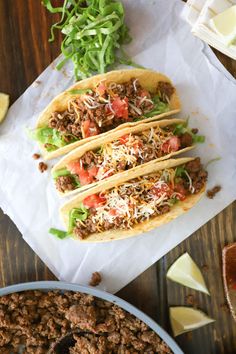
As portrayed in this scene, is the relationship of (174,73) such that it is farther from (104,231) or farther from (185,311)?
(185,311)

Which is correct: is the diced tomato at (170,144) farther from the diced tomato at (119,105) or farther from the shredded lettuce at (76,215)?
the shredded lettuce at (76,215)

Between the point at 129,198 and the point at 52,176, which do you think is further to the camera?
the point at 52,176

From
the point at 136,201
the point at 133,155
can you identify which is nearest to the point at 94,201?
the point at 136,201

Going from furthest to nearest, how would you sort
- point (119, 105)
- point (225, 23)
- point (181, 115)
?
point (181, 115)
point (119, 105)
point (225, 23)

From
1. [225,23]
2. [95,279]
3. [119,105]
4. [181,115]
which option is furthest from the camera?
[181,115]

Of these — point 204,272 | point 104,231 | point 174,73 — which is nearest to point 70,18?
point 174,73

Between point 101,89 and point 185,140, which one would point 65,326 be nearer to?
point 185,140

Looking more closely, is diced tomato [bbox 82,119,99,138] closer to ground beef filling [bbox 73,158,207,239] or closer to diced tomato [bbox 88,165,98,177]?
diced tomato [bbox 88,165,98,177]
